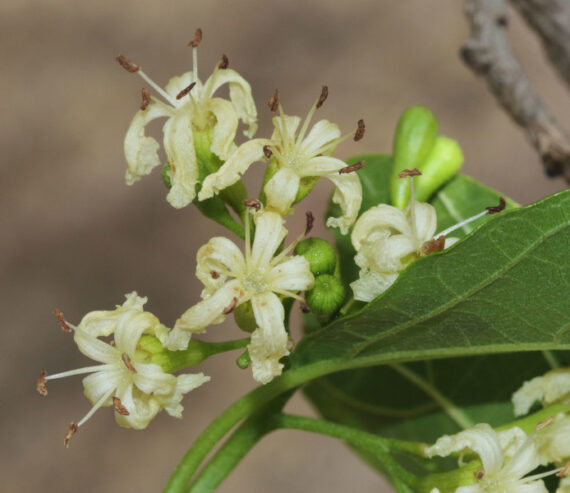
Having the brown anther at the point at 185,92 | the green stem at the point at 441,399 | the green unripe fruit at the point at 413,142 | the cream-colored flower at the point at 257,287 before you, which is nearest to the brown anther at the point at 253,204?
the cream-colored flower at the point at 257,287

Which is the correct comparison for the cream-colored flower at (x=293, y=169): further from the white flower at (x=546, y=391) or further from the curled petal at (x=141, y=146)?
the white flower at (x=546, y=391)

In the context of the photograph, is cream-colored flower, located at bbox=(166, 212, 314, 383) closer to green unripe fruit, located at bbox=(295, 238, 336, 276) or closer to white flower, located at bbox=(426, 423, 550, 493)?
green unripe fruit, located at bbox=(295, 238, 336, 276)

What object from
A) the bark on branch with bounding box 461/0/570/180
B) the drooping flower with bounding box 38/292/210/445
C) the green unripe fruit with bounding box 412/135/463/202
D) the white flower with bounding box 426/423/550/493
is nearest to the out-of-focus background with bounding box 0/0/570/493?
the bark on branch with bounding box 461/0/570/180

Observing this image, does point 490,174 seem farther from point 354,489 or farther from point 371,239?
point 371,239

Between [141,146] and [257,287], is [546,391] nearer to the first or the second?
[257,287]

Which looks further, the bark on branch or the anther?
the bark on branch
